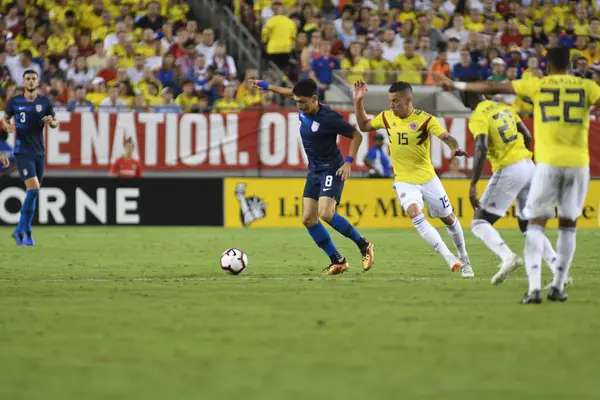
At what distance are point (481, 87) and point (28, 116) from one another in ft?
34.5

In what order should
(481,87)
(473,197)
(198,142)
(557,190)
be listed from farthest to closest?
(198,142) < (473,197) < (557,190) < (481,87)

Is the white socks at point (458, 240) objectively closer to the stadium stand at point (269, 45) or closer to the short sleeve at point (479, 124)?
the short sleeve at point (479, 124)

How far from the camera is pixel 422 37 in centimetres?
2547

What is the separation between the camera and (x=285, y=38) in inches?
1002

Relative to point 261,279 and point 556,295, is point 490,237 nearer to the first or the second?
point 556,295

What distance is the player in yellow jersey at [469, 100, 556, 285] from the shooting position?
11.3 metres

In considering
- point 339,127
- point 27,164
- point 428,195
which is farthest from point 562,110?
point 27,164

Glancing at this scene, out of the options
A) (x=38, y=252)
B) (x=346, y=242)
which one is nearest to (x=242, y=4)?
(x=346, y=242)

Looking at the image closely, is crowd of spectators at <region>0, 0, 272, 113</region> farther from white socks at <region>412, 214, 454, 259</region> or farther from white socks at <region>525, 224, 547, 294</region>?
white socks at <region>525, 224, 547, 294</region>

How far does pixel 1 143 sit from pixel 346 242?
7.97 metres

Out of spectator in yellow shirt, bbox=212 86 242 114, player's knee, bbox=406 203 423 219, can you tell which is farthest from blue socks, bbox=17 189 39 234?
player's knee, bbox=406 203 423 219

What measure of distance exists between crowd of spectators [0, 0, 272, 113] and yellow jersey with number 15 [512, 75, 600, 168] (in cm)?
1422

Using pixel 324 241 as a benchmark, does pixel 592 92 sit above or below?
above

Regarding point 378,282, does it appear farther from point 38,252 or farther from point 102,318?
point 38,252
